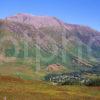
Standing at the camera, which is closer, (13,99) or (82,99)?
(13,99)

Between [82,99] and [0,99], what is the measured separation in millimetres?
22555

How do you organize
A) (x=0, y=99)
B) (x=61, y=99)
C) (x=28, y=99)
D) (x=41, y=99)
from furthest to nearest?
(x=61, y=99)
(x=41, y=99)
(x=28, y=99)
(x=0, y=99)

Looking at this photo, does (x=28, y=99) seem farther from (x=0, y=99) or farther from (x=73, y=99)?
(x=73, y=99)

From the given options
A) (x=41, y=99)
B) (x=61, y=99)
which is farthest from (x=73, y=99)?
(x=41, y=99)

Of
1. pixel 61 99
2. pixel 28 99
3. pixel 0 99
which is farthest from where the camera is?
pixel 61 99

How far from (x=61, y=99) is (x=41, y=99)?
6.79 meters

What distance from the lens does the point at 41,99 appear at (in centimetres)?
6019

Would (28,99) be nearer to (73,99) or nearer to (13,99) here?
(13,99)

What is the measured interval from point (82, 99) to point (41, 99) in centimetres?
1182

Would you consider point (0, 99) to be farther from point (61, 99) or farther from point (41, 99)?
point (61, 99)

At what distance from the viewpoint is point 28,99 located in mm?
55719

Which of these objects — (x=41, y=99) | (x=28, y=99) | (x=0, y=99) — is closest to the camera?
(x=0, y=99)

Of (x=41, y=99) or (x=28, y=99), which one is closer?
(x=28, y=99)

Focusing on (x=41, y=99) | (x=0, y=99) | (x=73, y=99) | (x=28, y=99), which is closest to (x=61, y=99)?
(x=73, y=99)
